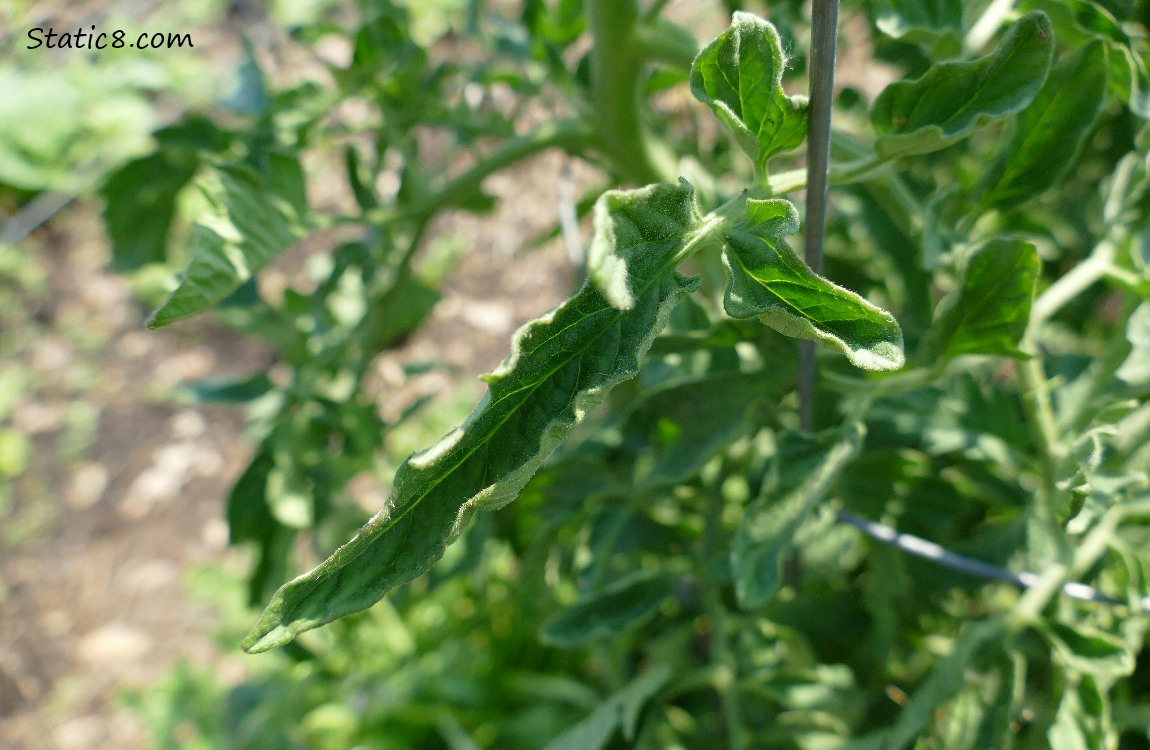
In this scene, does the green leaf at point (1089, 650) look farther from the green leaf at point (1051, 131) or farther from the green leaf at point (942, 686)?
the green leaf at point (1051, 131)

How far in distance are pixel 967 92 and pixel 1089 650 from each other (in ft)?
1.24

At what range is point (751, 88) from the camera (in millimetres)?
422

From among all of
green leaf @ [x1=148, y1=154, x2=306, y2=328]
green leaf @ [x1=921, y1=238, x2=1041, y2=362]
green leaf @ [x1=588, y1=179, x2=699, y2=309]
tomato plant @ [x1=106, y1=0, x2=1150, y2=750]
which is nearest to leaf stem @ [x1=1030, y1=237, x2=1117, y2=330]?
tomato plant @ [x1=106, y1=0, x2=1150, y2=750]

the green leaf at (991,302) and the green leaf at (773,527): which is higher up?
the green leaf at (991,302)

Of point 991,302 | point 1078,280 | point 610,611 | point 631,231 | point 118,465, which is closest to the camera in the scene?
point 631,231

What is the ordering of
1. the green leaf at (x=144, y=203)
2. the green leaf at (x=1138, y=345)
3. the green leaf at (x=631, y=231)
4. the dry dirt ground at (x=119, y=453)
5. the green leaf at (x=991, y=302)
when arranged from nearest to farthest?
the green leaf at (x=631, y=231) → the green leaf at (x=991, y=302) → the green leaf at (x=1138, y=345) → the green leaf at (x=144, y=203) → the dry dirt ground at (x=119, y=453)

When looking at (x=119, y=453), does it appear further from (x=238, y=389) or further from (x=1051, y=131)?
(x=1051, y=131)

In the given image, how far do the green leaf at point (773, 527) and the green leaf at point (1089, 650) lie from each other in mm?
206

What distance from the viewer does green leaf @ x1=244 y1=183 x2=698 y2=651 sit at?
36cm

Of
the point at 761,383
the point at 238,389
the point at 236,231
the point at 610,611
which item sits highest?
the point at 236,231

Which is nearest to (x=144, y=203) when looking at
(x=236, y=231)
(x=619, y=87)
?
(x=236, y=231)

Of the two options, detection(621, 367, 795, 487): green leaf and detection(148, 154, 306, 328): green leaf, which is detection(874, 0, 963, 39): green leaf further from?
detection(148, 154, 306, 328): green leaf

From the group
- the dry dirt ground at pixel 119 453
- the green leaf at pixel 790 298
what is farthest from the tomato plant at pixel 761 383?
the dry dirt ground at pixel 119 453

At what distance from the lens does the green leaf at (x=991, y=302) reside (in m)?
0.49
